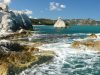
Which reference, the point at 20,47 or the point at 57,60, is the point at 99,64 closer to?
the point at 57,60

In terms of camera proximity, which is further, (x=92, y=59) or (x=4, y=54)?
(x=92, y=59)

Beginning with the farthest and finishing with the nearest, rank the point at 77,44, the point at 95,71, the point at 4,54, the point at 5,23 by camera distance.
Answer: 1. the point at 5,23
2. the point at 77,44
3. the point at 4,54
4. the point at 95,71

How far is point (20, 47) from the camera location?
48750 millimetres

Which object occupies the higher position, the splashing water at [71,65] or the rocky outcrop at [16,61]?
the rocky outcrop at [16,61]

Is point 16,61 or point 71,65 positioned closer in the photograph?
point 16,61

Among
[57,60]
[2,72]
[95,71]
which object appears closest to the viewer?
[2,72]

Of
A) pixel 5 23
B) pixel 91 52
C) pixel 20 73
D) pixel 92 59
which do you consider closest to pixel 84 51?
pixel 91 52

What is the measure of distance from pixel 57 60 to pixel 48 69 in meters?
6.47

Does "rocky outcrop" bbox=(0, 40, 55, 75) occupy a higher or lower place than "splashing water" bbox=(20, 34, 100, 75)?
higher

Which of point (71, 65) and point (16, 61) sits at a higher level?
point (16, 61)

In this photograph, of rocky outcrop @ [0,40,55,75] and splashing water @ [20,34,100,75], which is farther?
splashing water @ [20,34,100,75]

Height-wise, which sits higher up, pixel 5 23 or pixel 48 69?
pixel 5 23

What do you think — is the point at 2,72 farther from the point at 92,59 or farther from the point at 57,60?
the point at 92,59

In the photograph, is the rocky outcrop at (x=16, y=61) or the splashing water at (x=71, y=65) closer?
the rocky outcrop at (x=16, y=61)
